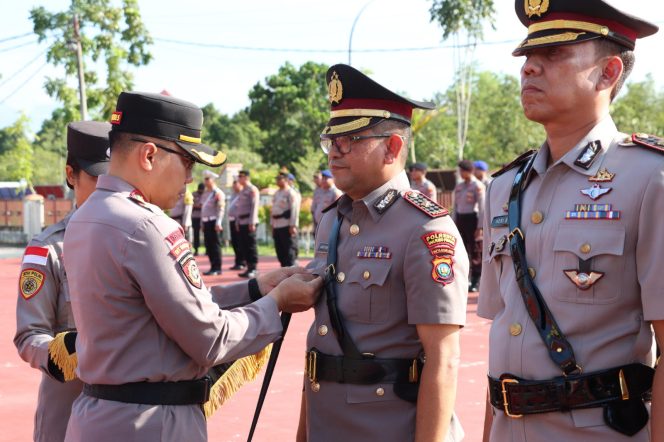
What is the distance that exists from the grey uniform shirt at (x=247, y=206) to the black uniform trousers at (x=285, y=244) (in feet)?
1.69

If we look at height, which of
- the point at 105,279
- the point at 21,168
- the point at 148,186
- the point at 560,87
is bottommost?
the point at 21,168

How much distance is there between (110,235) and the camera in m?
2.48

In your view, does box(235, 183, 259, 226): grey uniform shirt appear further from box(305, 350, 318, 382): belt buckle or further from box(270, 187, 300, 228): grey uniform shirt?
box(305, 350, 318, 382): belt buckle

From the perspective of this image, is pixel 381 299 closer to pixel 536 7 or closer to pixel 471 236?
pixel 536 7

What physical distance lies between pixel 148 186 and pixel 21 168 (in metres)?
36.1

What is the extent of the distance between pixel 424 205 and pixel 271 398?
3.79 meters

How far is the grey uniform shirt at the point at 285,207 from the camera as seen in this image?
1524 centimetres

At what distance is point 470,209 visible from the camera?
40.7ft

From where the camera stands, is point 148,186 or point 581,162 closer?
point 581,162

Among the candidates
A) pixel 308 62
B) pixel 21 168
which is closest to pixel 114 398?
pixel 21 168

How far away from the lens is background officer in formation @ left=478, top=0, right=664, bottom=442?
2.16 meters

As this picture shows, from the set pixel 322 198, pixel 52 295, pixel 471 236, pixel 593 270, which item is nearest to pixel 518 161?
pixel 593 270

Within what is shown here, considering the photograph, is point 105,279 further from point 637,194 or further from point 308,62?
point 308,62

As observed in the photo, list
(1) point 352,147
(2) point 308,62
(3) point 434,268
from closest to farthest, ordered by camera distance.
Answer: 1. (3) point 434,268
2. (1) point 352,147
3. (2) point 308,62
